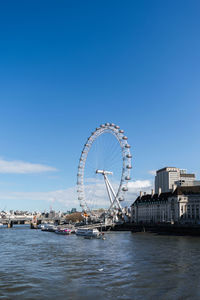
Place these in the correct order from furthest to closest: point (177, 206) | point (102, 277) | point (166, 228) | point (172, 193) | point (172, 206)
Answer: point (172, 193), point (172, 206), point (177, 206), point (166, 228), point (102, 277)

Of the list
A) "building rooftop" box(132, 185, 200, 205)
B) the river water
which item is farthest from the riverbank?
the river water

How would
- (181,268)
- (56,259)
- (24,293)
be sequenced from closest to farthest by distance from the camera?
(24,293) < (181,268) < (56,259)

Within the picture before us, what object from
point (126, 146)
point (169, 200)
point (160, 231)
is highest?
point (126, 146)

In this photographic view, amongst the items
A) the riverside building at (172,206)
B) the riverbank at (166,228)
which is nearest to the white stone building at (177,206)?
the riverside building at (172,206)

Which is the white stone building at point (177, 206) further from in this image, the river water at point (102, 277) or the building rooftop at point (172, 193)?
the river water at point (102, 277)

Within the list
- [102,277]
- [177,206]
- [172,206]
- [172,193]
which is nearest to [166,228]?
[177,206]

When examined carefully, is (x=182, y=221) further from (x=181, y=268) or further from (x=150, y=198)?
(x=181, y=268)

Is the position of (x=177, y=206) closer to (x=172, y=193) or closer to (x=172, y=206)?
(x=172, y=206)

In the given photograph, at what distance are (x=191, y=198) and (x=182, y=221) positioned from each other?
7.86 metres

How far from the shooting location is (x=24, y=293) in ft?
68.0

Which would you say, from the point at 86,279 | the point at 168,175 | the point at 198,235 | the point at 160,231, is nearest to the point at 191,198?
the point at 160,231

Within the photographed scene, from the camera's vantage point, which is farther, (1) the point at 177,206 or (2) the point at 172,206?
(2) the point at 172,206

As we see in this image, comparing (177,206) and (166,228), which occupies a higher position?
(177,206)

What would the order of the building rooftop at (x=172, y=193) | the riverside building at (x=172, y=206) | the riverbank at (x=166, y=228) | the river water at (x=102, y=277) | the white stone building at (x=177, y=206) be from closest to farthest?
the river water at (x=102, y=277), the riverbank at (x=166, y=228), the white stone building at (x=177, y=206), the riverside building at (x=172, y=206), the building rooftop at (x=172, y=193)
